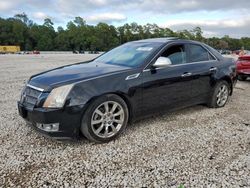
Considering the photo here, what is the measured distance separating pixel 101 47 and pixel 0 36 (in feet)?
127

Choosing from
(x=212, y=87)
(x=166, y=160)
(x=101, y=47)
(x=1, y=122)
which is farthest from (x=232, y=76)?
(x=101, y=47)

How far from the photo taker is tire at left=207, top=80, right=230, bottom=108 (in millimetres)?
5078

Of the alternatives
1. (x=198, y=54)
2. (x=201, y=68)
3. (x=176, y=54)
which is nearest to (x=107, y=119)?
(x=176, y=54)

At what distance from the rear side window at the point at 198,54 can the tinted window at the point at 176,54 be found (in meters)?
0.21

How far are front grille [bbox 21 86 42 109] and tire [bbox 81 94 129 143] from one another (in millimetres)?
687

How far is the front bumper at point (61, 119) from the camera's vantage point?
309cm

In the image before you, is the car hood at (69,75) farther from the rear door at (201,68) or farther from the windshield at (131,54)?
the rear door at (201,68)

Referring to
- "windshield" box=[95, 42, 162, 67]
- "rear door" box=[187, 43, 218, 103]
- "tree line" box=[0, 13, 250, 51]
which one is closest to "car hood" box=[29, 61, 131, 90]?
"windshield" box=[95, 42, 162, 67]

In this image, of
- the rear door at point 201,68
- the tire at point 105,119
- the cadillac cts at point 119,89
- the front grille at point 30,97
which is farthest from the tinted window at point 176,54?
the front grille at point 30,97

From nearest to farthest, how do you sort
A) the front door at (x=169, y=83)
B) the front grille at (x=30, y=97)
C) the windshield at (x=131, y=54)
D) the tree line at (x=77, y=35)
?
the front grille at (x=30, y=97), the front door at (x=169, y=83), the windshield at (x=131, y=54), the tree line at (x=77, y=35)

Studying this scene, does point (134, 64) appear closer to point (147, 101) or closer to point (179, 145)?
point (147, 101)

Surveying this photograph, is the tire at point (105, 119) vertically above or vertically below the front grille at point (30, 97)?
below

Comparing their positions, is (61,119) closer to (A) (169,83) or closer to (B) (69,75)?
(B) (69,75)

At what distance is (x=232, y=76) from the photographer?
5492 mm
